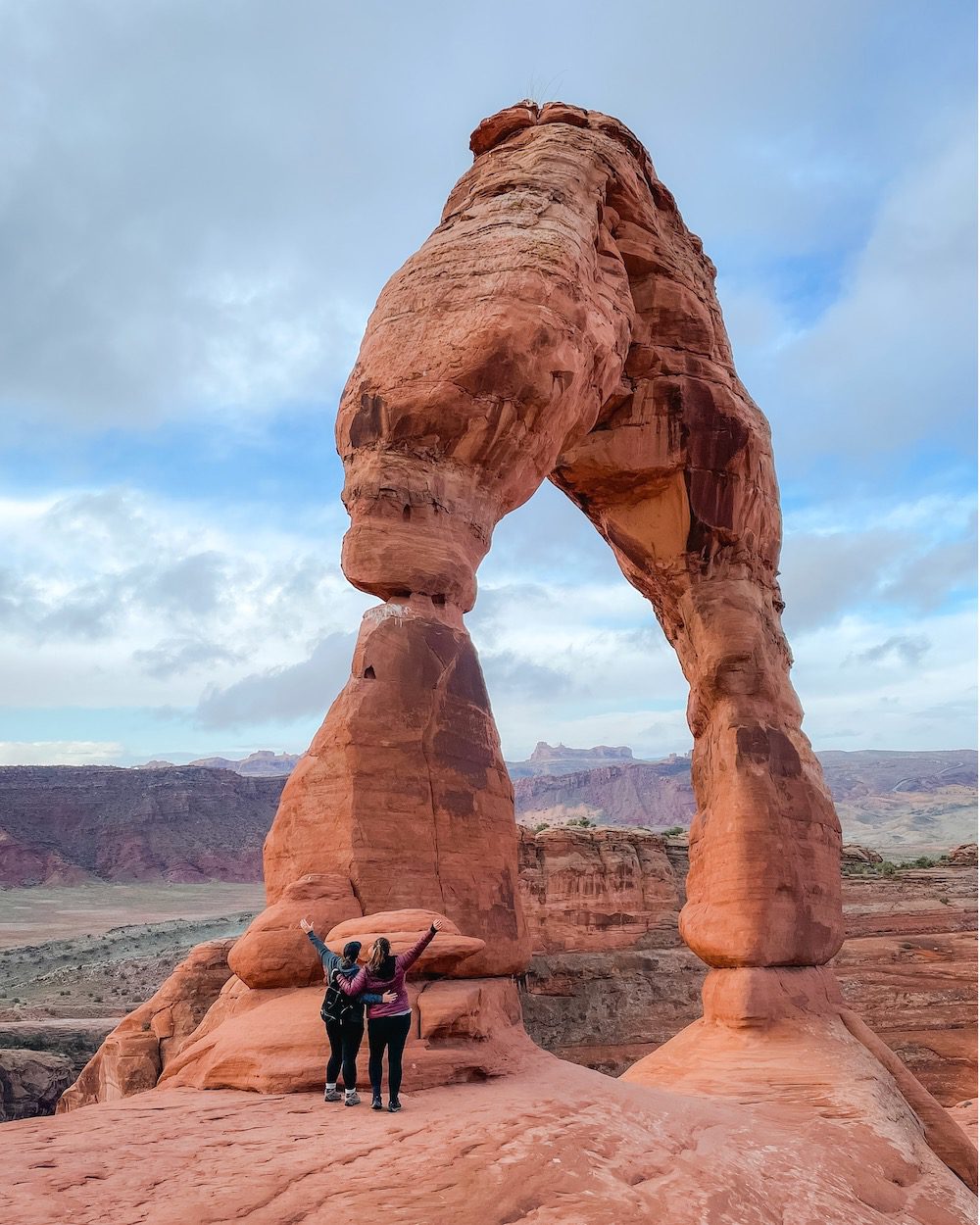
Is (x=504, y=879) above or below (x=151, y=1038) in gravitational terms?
above

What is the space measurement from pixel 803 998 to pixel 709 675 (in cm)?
376

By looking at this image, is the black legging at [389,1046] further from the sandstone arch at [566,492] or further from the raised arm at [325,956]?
the sandstone arch at [566,492]

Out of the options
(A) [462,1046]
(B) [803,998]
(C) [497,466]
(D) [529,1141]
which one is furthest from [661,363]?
(D) [529,1141]

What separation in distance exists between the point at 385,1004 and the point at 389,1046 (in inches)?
8.6

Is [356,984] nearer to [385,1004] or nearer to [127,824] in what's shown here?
[385,1004]

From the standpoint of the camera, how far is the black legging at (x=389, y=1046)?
549cm

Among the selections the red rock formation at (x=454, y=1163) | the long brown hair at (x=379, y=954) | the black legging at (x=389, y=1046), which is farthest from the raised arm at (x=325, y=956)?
the red rock formation at (x=454, y=1163)

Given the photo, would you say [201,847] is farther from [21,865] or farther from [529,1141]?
[529,1141]

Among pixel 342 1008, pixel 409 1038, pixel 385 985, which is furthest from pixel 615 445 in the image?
pixel 342 1008

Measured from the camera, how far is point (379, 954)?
5.75 meters

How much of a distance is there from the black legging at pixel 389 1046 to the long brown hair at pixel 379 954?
0.94 feet

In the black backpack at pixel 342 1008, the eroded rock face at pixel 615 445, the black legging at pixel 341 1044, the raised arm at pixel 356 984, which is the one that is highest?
the eroded rock face at pixel 615 445

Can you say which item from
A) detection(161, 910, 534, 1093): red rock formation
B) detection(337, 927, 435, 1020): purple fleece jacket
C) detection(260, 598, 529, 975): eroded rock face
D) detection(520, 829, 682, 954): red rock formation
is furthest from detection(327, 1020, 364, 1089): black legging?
detection(520, 829, 682, 954): red rock formation

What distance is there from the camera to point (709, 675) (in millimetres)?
12250
